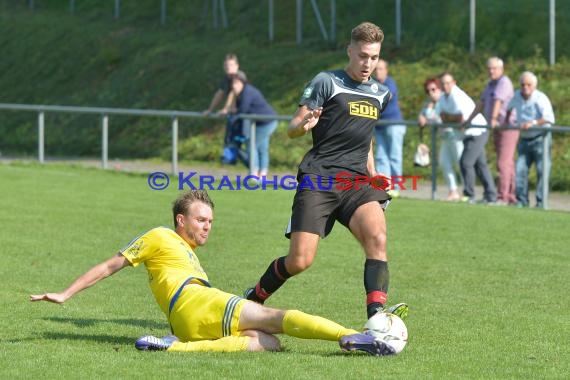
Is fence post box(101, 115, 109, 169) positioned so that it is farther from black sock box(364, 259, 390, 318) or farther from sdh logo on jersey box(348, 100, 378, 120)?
black sock box(364, 259, 390, 318)

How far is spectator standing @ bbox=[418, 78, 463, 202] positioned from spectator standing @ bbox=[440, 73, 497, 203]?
15cm

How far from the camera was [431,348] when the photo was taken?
8.84 metres

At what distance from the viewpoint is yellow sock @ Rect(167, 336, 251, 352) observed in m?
8.58

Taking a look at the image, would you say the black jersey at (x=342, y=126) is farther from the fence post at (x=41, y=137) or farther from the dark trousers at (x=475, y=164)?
the fence post at (x=41, y=137)

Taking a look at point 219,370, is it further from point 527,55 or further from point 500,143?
point 527,55

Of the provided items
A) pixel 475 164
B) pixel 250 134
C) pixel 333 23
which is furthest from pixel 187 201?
pixel 333 23

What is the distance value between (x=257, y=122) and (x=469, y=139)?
3.97 meters

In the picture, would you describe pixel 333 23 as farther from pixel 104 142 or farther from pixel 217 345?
pixel 217 345

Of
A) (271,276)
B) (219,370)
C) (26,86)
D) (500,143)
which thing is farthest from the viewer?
(26,86)

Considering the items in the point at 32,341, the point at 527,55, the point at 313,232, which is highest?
the point at 527,55

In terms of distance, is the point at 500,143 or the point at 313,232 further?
the point at 500,143

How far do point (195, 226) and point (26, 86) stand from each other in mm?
28549

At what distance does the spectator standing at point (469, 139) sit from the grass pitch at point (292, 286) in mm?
652

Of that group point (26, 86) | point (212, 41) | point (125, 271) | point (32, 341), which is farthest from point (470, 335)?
point (26, 86)
